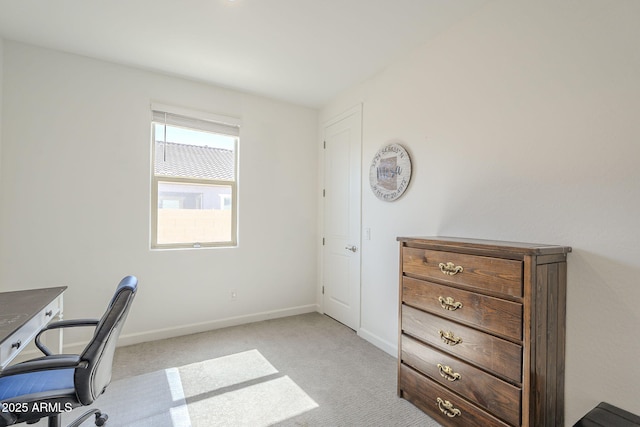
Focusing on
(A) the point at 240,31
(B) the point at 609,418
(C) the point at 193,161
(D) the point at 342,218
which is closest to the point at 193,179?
Answer: (C) the point at 193,161

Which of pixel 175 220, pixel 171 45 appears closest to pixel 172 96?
pixel 171 45

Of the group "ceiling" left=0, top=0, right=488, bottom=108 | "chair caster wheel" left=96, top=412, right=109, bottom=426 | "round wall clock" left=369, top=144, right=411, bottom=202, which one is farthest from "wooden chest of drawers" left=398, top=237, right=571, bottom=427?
"chair caster wheel" left=96, top=412, right=109, bottom=426

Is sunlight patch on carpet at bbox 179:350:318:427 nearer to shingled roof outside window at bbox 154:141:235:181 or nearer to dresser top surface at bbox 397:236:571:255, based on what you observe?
dresser top surface at bbox 397:236:571:255

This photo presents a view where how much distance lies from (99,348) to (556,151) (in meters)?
2.64

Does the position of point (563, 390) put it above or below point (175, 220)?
below

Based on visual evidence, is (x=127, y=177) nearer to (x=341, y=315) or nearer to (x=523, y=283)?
(x=341, y=315)

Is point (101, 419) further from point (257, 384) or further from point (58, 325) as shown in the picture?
point (257, 384)

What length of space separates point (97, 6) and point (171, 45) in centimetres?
55

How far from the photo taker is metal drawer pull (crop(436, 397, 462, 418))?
1677 mm

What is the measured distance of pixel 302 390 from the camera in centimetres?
216

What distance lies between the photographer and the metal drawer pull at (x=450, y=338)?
1673 mm

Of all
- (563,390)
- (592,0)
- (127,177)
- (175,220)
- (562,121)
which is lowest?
(563,390)

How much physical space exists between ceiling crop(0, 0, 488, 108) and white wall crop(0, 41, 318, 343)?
1.07 ft

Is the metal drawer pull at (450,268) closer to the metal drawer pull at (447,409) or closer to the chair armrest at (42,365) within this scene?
the metal drawer pull at (447,409)
